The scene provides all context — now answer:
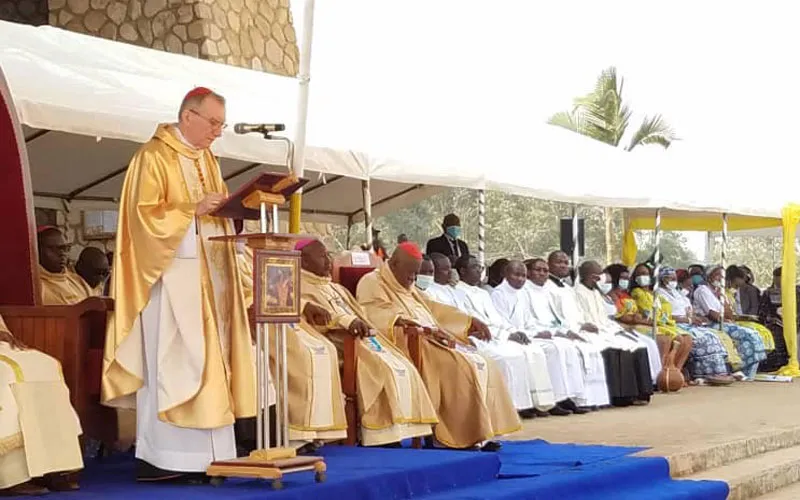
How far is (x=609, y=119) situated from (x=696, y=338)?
17.2 meters

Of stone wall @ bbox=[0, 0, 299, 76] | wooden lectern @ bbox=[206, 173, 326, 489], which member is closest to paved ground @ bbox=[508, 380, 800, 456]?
wooden lectern @ bbox=[206, 173, 326, 489]

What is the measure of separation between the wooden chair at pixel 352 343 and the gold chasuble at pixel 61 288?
1515mm

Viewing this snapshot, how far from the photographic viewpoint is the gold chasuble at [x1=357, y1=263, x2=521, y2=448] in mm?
8453

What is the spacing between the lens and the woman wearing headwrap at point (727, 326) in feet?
55.2

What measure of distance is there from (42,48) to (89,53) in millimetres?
605

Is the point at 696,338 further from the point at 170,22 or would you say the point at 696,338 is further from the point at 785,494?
the point at 170,22

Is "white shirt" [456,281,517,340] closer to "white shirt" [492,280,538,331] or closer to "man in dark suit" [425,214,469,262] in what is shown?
"white shirt" [492,280,538,331]

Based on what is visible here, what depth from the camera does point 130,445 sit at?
6.95 metres

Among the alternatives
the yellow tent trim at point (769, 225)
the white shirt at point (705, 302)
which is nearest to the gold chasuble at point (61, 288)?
the white shirt at point (705, 302)

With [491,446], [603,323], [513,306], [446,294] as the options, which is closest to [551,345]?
[513,306]

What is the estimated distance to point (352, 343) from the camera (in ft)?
26.4

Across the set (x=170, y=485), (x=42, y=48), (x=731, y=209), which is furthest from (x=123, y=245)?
(x=731, y=209)

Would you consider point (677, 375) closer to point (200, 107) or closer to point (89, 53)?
point (89, 53)

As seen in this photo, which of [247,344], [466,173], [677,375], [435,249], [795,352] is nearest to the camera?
[247,344]
